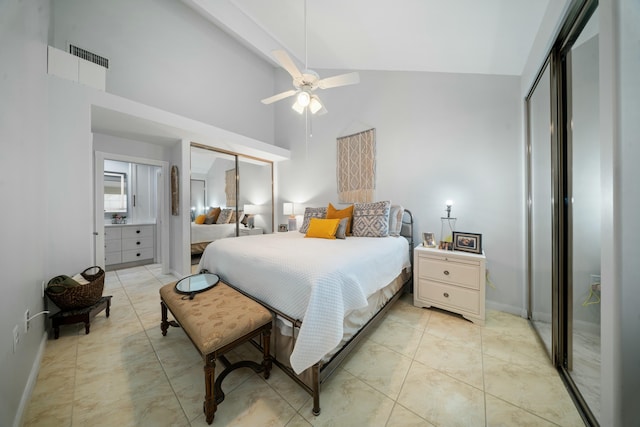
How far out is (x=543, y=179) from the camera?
6.06 feet

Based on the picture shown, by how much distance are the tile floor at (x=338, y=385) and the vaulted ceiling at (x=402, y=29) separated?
264 cm

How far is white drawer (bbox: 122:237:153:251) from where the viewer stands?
4.08 m

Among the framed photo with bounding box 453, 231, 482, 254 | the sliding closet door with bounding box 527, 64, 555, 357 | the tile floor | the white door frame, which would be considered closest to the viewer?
the tile floor

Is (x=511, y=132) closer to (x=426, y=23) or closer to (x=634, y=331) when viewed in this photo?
(x=426, y=23)

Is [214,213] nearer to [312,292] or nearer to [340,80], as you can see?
[340,80]

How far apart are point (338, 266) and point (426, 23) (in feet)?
7.84

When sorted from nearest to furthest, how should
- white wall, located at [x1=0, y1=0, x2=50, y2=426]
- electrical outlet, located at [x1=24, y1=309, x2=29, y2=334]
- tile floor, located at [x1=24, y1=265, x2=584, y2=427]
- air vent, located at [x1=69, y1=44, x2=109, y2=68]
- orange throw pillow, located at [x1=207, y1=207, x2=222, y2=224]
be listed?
white wall, located at [x1=0, y1=0, x2=50, y2=426] → tile floor, located at [x1=24, y1=265, x2=584, y2=427] → electrical outlet, located at [x1=24, y1=309, x2=29, y2=334] → air vent, located at [x1=69, y1=44, x2=109, y2=68] → orange throw pillow, located at [x1=207, y1=207, x2=222, y2=224]

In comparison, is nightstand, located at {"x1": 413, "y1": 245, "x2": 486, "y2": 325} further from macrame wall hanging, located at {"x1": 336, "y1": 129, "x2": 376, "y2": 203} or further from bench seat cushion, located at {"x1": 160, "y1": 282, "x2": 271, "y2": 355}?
bench seat cushion, located at {"x1": 160, "y1": 282, "x2": 271, "y2": 355}

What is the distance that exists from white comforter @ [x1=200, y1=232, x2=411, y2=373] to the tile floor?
0.42 metres

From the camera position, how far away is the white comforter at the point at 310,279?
1205 millimetres

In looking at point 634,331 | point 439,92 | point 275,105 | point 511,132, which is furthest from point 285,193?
point 634,331

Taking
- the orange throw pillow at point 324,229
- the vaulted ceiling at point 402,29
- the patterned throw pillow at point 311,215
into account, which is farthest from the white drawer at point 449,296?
the vaulted ceiling at point 402,29

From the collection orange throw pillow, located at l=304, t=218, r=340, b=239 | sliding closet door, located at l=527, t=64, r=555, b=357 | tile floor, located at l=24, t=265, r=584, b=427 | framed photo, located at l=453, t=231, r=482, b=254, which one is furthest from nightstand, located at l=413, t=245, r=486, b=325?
orange throw pillow, located at l=304, t=218, r=340, b=239

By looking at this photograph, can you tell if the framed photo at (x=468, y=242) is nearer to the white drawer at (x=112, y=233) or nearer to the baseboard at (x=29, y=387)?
the baseboard at (x=29, y=387)
